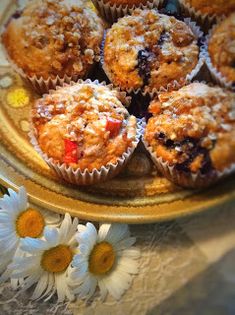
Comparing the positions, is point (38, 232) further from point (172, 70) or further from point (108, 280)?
point (172, 70)

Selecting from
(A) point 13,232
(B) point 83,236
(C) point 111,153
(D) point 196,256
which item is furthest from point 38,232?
(D) point 196,256

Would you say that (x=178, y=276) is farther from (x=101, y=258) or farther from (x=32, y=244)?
(x=32, y=244)

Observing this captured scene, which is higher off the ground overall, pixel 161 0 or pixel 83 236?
pixel 161 0

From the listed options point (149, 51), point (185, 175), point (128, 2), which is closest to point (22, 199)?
point (185, 175)

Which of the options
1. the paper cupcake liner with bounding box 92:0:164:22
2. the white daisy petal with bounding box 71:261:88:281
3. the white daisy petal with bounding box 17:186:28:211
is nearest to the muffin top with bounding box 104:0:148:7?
the paper cupcake liner with bounding box 92:0:164:22

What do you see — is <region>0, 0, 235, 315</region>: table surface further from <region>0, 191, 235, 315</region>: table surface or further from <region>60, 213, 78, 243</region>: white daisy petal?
<region>60, 213, 78, 243</region>: white daisy petal
